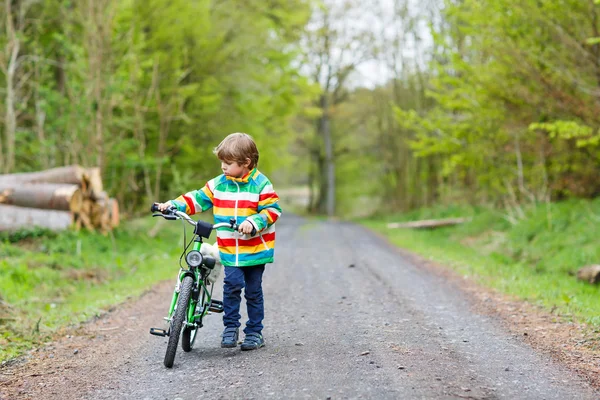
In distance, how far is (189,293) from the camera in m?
4.55

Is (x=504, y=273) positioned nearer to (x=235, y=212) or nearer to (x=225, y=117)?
(x=235, y=212)

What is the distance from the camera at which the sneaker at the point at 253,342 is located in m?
4.89

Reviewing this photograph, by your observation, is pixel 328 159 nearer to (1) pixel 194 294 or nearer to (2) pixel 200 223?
(1) pixel 194 294

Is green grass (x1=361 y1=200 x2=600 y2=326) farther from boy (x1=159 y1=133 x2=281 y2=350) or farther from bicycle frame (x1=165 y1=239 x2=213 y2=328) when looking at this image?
bicycle frame (x1=165 y1=239 x2=213 y2=328)

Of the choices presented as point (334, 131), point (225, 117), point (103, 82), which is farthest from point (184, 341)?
point (334, 131)

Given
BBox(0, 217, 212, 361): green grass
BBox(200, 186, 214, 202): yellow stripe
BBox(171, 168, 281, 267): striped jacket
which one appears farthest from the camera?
BBox(0, 217, 212, 361): green grass

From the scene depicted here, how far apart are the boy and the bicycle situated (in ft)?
0.52

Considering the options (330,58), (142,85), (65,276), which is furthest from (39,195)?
(330,58)

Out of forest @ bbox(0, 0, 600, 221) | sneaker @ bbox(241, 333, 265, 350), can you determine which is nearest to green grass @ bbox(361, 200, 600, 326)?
forest @ bbox(0, 0, 600, 221)

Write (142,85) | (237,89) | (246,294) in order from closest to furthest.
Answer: (246,294)
(142,85)
(237,89)

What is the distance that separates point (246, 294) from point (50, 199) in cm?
827

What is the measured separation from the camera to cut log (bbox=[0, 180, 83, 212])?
11656 mm

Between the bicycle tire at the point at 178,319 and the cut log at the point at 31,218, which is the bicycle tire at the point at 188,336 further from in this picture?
the cut log at the point at 31,218

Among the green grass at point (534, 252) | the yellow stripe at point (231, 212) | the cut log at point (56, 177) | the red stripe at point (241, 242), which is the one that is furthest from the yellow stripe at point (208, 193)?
the cut log at point (56, 177)
